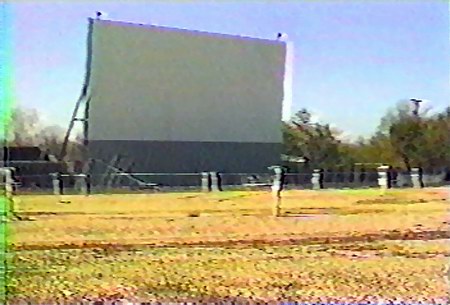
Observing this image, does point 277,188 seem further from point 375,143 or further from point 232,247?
point 375,143

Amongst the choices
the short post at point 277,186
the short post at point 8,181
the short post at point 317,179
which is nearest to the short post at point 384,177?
the short post at point 317,179

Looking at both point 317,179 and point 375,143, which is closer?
point 375,143

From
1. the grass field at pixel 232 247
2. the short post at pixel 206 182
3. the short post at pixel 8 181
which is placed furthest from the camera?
the short post at pixel 206 182

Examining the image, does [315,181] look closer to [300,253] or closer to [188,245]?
[300,253]

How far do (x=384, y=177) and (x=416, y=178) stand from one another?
0.37ft

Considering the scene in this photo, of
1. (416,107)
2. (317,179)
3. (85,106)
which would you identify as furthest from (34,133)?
(416,107)

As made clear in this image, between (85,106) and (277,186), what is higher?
(85,106)

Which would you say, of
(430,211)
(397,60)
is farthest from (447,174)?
(397,60)

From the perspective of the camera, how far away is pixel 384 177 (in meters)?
2.65

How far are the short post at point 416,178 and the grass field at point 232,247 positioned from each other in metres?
0.03

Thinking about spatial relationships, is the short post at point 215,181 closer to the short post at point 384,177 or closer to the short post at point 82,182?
the short post at point 82,182

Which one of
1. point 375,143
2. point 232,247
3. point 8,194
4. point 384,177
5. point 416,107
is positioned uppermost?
point 416,107

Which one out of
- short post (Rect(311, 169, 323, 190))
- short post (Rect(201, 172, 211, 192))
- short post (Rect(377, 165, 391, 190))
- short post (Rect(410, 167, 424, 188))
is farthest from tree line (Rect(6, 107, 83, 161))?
short post (Rect(410, 167, 424, 188))

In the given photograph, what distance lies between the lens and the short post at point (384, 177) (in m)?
2.61
